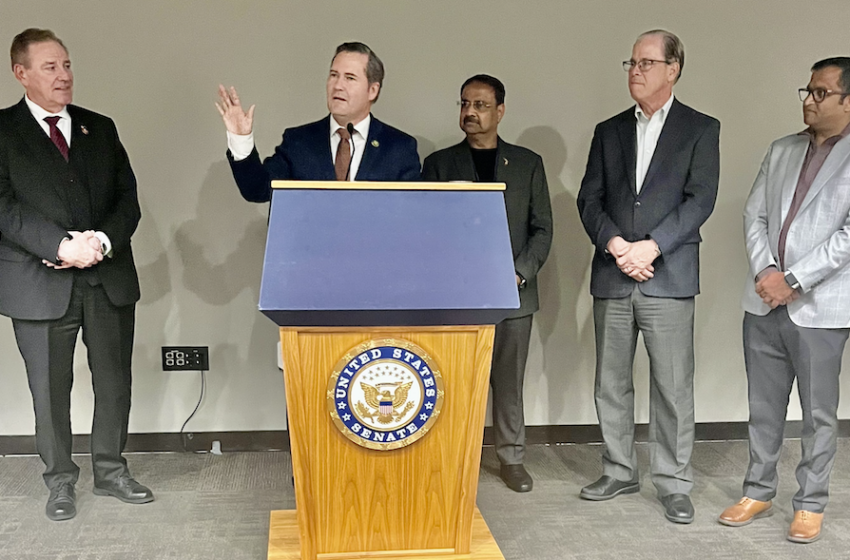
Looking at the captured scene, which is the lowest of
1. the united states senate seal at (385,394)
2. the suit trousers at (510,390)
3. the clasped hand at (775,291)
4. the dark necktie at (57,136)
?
the suit trousers at (510,390)

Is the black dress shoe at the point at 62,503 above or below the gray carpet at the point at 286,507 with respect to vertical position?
above

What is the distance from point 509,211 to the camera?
10.4 ft

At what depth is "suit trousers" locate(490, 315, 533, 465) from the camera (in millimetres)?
3229

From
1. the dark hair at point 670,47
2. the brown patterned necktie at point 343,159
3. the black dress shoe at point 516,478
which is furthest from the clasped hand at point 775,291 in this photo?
the brown patterned necktie at point 343,159

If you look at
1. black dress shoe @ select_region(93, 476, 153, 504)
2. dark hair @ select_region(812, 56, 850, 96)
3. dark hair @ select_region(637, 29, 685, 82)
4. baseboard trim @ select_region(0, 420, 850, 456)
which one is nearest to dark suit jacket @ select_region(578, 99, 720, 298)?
dark hair @ select_region(637, 29, 685, 82)

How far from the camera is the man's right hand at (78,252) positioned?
2707mm

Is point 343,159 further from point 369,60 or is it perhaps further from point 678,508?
point 678,508

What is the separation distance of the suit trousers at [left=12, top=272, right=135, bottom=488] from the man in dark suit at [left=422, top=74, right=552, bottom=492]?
1403 mm

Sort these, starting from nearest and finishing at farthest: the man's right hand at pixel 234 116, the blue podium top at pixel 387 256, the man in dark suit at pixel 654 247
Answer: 1. the blue podium top at pixel 387 256
2. the man's right hand at pixel 234 116
3. the man in dark suit at pixel 654 247

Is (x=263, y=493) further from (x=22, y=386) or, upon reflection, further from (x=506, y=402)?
(x=22, y=386)

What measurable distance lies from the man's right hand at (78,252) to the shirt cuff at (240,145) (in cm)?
74

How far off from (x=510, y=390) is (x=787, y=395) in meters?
1.07

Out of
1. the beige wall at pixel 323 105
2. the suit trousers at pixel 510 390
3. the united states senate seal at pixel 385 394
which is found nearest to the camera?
the united states senate seal at pixel 385 394

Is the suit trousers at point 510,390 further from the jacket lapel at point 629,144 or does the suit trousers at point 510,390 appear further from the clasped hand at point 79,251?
the clasped hand at point 79,251
